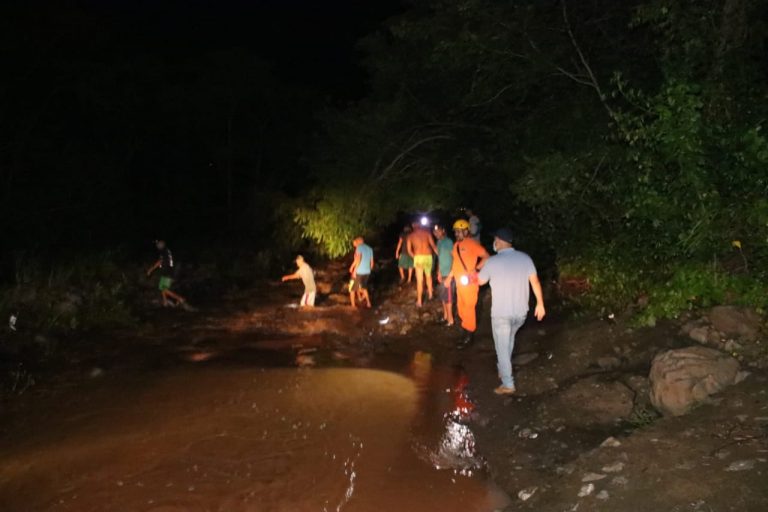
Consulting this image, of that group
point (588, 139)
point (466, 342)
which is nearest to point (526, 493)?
point (466, 342)

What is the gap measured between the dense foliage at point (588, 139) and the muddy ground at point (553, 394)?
110 centimetres

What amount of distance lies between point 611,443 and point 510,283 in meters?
2.38

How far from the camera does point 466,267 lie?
972 centimetres

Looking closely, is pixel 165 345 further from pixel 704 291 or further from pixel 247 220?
pixel 247 220

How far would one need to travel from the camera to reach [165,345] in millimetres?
11398

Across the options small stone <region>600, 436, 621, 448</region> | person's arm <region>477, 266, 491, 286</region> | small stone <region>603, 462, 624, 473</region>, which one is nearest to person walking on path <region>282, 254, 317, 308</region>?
person's arm <region>477, 266, 491, 286</region>

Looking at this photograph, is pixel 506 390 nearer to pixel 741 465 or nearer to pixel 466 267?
pixel 466 267

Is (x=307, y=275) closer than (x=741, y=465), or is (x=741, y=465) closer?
(x=741, y=465)

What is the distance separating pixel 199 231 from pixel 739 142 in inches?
1042

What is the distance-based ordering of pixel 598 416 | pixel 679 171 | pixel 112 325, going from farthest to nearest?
pixel 112 325 → pixel 679 171 → pixel 598 416

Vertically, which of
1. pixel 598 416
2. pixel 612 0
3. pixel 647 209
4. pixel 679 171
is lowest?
pixel 598 416

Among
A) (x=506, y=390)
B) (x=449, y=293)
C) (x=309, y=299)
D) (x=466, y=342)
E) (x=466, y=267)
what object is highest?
(x=466, y=267)

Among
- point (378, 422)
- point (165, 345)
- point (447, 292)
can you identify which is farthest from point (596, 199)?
point (165, 345)

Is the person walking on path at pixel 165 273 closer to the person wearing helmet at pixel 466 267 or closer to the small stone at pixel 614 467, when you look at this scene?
the person wearing helmet at pixel 466 267
